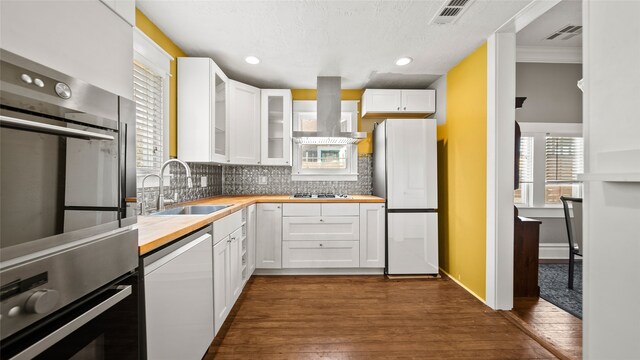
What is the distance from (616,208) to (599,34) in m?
0.69

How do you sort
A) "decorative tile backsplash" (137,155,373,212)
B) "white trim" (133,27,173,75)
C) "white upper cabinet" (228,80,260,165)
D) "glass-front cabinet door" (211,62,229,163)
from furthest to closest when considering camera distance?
"decorative tile backsplash" (137,155,373,212) → "white upper cabinet" (228,80,260,165) → "glass-front cabinet door" (211,62,229,163) → "white trim" (133,27,173,75)

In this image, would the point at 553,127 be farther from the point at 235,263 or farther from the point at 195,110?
the point at 195,110

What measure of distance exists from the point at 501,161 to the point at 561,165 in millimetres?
2113

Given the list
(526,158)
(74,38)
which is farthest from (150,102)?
(526,158)

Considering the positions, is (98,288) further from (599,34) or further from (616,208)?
(599,34)

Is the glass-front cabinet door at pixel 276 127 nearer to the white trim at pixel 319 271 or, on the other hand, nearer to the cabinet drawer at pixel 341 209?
the cabinet drawer at pixel 341 209

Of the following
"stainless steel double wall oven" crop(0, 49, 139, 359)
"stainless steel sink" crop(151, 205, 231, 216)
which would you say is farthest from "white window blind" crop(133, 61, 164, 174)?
"stainless steel double wall oven" crop(0, 49, 139, 359)

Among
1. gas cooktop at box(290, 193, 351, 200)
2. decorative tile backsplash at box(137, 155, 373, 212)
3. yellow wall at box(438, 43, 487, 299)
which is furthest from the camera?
decorative tile backsplash at box(137, 155, 373, 212)

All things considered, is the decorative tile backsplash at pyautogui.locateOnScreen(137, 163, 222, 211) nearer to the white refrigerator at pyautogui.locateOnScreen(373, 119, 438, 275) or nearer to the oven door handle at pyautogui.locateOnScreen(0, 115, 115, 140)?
the oven door handle at pyautogui.locateOnScreen(0, 115, 115, 140)

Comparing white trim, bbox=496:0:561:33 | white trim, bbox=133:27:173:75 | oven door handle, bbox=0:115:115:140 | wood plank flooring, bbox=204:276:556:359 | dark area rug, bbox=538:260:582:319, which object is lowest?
wood plank flooring, bbox=204:276:556:359

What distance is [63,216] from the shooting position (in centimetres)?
63

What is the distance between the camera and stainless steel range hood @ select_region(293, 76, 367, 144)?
3.12 meters

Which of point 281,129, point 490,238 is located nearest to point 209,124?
point 281,129

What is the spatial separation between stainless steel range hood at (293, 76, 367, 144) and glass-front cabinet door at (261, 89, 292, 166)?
267mm
